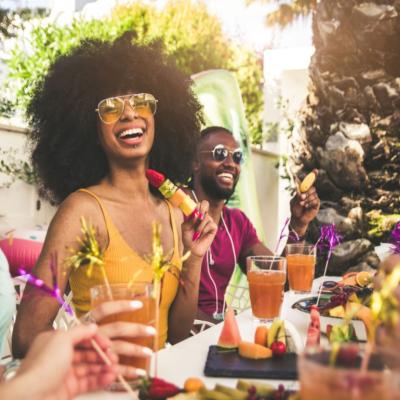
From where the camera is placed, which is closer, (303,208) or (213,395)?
(213,395)

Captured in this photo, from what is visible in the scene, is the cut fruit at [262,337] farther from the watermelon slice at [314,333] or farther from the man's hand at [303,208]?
the man's hand at [303,208]

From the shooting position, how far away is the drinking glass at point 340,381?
0.70 m

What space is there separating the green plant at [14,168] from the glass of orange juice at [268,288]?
24.3ft

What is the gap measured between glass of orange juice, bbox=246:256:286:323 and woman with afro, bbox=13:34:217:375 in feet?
0.73

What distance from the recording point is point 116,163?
247 cm

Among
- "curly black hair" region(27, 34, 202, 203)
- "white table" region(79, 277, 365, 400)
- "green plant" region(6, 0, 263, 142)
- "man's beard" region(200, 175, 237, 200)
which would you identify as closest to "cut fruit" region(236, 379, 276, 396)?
"white table" region(79, 277, 365, 400)

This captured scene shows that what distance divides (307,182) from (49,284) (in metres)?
1.34

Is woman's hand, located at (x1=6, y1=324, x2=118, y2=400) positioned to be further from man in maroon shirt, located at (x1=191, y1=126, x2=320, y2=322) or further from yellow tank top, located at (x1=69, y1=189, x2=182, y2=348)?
man in maroon shirt, located at (x1=191, y1=126, x2=320, y2=322)

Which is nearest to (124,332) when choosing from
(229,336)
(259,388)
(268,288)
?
(259,388)

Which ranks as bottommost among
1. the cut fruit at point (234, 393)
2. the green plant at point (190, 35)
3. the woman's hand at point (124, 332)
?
the cut fruit at point (234, 393)

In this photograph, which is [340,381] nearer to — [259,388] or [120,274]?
[259,388]

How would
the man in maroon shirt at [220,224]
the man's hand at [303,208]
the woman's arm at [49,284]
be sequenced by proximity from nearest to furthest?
the woman's arm at [49,284]
the man's hand at [303,208]
the man in maroon shirt at [220,224]

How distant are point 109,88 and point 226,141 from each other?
1601 mm

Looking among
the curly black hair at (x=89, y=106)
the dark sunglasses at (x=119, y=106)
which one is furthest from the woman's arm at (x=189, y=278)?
the curly black hair at (x=89, y=106)
